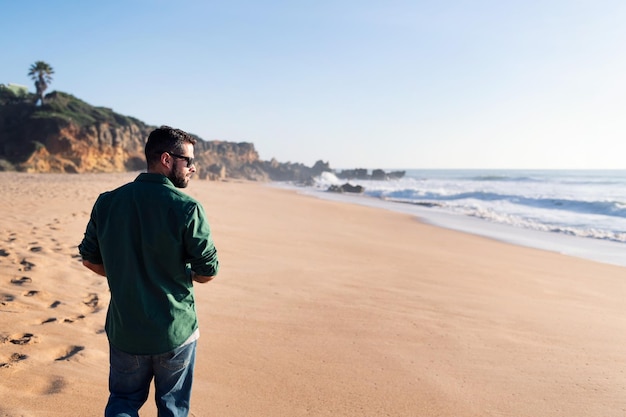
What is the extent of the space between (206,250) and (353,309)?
3716mm

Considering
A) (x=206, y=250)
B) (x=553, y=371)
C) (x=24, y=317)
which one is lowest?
(x=553, y=371)

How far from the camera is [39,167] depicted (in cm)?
3044

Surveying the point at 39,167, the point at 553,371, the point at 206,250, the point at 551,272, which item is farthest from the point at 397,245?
the point at 39,167

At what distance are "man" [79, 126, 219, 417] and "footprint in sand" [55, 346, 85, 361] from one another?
170cm

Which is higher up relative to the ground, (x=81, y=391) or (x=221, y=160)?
(x=221, y=160)

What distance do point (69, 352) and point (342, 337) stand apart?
8.66 feet

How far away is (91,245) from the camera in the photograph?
2025 mm

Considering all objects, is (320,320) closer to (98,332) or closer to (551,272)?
(98,332)

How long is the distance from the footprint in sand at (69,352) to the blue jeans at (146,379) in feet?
5.50

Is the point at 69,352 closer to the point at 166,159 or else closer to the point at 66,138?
the point at 166,159

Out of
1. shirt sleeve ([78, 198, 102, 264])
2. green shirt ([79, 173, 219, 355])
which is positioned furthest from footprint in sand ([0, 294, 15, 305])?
green shirt ([79, 173, 219, 355])

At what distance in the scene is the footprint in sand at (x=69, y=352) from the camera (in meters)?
3.30

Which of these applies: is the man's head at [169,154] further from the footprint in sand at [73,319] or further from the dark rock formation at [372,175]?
the dark rock formation at [372,175]

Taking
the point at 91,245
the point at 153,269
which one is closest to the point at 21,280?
the point at 91,245
